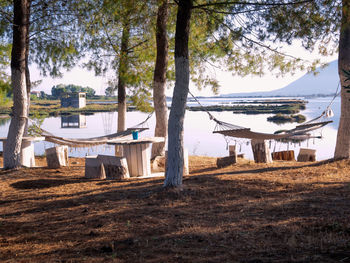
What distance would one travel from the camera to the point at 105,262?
209 centimetres

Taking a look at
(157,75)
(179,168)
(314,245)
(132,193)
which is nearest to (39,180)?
(132,193)

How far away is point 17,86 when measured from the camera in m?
5.55

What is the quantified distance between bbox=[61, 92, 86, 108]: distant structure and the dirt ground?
24290mm

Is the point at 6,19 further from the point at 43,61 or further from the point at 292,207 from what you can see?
the point at 292,207

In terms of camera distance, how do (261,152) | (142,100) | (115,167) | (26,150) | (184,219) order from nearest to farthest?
(184,219) → (115,167) → (26,150) → (261,152) → (142,100)

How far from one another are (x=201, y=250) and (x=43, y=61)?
6.16 m

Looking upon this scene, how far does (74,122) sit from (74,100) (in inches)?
132

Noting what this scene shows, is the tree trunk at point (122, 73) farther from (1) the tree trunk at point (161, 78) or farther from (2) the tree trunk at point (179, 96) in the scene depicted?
(2) the tree trunk at point (179, 96)

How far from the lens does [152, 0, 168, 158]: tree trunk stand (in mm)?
5946

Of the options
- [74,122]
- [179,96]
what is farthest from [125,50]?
[74,122]

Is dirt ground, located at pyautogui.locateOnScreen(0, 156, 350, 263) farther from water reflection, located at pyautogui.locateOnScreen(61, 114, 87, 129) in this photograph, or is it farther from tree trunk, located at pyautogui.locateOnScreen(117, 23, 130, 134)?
water reflection, located at pyautogui.locateOnScreen(61, 114, 87, 129)

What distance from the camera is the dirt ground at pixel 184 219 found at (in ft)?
7.22

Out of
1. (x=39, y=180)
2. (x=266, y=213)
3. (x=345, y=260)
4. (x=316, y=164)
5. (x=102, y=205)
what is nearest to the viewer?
(x=345, y=260)

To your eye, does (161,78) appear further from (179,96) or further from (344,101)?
(344,101)
